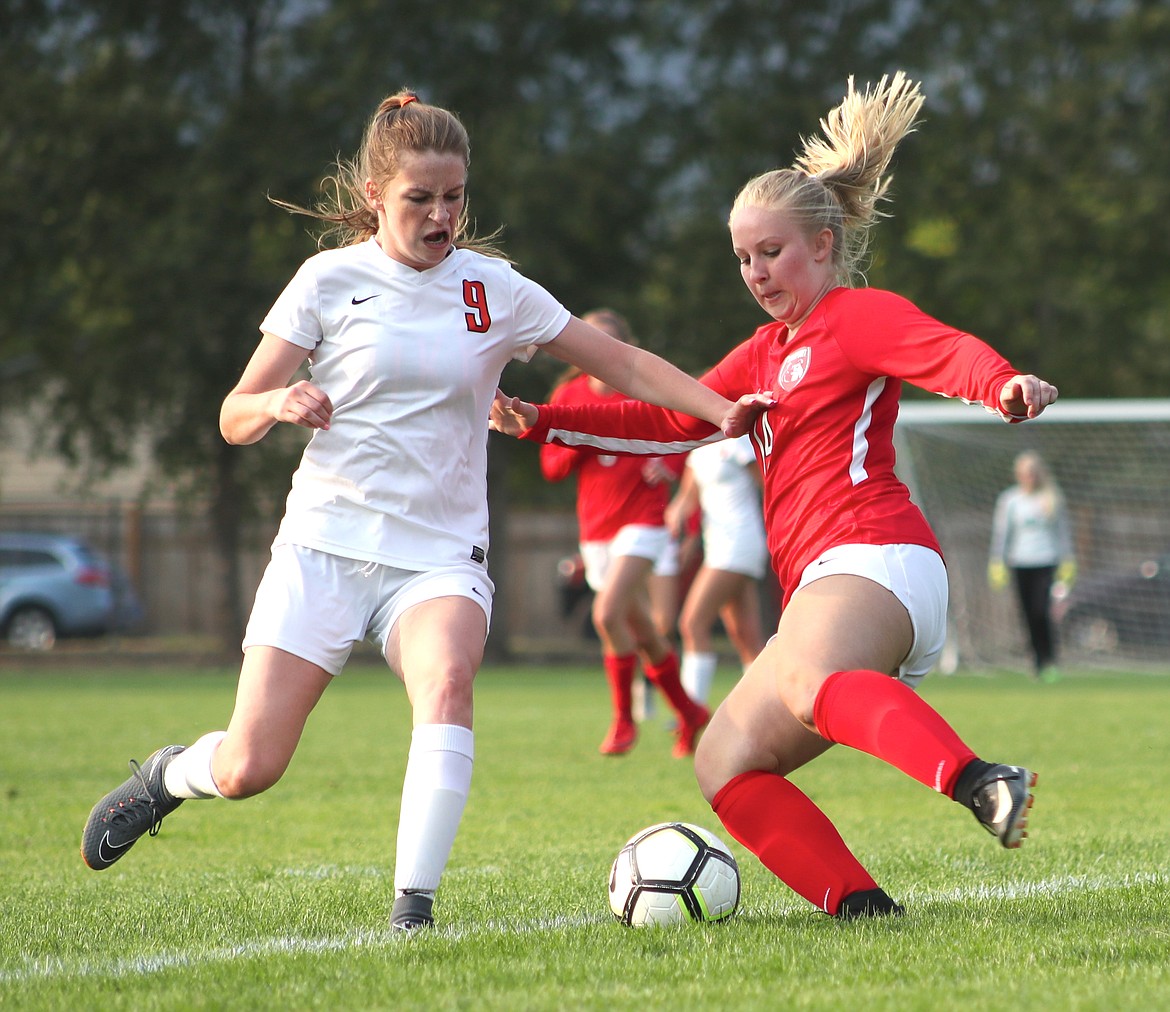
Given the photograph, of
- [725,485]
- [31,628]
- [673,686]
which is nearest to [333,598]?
[673,686]

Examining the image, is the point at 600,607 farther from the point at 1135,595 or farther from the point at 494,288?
the point at 1135,595

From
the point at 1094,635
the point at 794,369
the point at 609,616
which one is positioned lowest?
the point at 1094,635

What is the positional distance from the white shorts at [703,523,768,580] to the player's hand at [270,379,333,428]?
6.05 meters

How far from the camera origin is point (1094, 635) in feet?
62.0

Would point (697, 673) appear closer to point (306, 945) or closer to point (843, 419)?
point (843, 419)

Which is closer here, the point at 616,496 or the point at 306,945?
the point at 306,945

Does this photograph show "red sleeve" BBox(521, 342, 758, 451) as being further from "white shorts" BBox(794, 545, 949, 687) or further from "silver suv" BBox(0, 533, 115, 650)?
"silver suv" BBox(0, 533, 115, 650)

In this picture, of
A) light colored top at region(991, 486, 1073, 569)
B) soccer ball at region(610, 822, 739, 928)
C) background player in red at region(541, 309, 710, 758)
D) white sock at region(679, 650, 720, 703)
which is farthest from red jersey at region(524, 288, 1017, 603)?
light colored top at region(991, 486, 1073, 569)

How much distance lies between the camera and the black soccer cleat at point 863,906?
371 centimetres

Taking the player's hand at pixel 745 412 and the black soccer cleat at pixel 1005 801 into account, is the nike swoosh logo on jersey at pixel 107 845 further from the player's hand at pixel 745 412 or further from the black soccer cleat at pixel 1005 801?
the black soccer cleat at pixel 1005 801

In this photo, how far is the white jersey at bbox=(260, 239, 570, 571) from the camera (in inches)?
154

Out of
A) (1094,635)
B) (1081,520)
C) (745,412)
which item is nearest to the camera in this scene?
(745,412)

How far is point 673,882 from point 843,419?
1.25 m

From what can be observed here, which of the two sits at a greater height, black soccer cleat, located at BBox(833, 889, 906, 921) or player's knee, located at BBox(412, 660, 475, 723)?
player's knee, located at BBox(412, 660, 475, 723)
